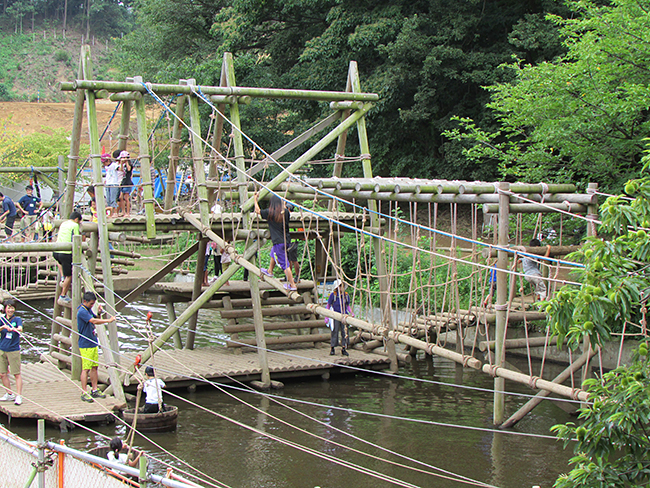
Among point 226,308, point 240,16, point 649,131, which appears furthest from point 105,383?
point 240,16

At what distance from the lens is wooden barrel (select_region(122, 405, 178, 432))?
995 cm

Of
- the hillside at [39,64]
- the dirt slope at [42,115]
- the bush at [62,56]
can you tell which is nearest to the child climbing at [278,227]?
the dirt slope at [42,115]

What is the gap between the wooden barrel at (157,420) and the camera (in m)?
9.95

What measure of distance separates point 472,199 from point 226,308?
22.4 ft

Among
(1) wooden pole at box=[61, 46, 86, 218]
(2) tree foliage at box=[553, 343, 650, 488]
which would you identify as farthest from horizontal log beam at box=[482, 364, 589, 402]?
(1) wooden pole at box=[61, 46, 86, 218]

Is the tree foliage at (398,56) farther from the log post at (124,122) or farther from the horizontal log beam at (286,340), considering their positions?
the log post at (124,122)

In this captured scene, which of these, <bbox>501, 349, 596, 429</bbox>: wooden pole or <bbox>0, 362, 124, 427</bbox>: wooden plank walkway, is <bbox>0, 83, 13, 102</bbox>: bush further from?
<bbox>501, 349, 596, 429</bbox>: wooden pole

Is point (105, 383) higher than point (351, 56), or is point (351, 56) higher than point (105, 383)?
point (351, 56)

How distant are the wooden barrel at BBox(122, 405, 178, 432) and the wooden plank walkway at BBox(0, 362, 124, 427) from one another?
0.46 m

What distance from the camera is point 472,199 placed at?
941cm

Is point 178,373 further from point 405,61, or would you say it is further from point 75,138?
point 405,61

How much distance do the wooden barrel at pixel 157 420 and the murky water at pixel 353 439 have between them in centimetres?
13

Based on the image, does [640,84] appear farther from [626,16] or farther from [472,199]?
[472,199]

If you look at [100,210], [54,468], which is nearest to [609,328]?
[54,468]
